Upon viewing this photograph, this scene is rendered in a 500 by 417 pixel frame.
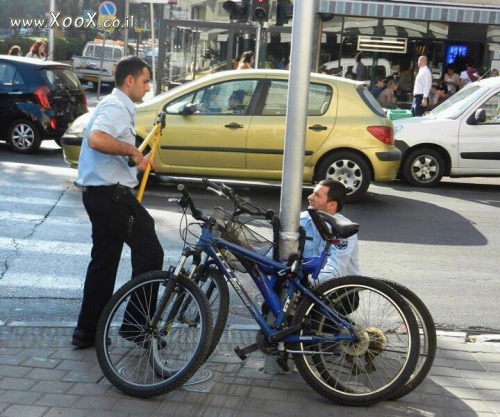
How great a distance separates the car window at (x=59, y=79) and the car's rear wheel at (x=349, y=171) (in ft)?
19.4

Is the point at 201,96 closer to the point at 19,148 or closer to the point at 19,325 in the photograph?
the point at 19,148

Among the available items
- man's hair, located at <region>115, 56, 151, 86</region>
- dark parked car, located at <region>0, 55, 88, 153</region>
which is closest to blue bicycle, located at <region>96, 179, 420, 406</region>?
man's hair, located at <region>115, 56, 151, 86</region>

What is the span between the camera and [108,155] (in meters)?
5.72

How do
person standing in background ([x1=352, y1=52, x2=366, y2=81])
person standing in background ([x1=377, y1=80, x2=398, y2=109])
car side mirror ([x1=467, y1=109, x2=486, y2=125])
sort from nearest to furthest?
car side mirror ([x1=467, y1=109, x2=486, y2=125]), person standing in background ([x1=377, y1=80, x2=398, y2=109]), person standing in background ([x1=352, y1=52, x2=366, y2=81])

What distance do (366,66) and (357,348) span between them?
23195 millimetres

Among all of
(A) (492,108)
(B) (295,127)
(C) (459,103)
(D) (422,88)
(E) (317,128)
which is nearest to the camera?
(B) (295,127)

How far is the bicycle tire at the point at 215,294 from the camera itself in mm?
5125

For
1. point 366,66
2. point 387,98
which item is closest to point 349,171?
point 387,98

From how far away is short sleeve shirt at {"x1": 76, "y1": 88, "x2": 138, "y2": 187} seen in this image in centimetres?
566

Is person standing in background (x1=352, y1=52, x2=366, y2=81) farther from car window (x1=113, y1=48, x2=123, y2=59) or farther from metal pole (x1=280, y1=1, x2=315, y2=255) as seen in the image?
metal pole (x1=280, y1=1, x2=315, y2=255)

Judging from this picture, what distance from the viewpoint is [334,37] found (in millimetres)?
27688

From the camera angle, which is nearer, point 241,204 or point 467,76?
point 241,204

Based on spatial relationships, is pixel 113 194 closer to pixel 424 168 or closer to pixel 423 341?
pixel 423 341

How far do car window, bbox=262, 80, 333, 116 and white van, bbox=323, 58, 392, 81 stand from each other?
49.6 ft
